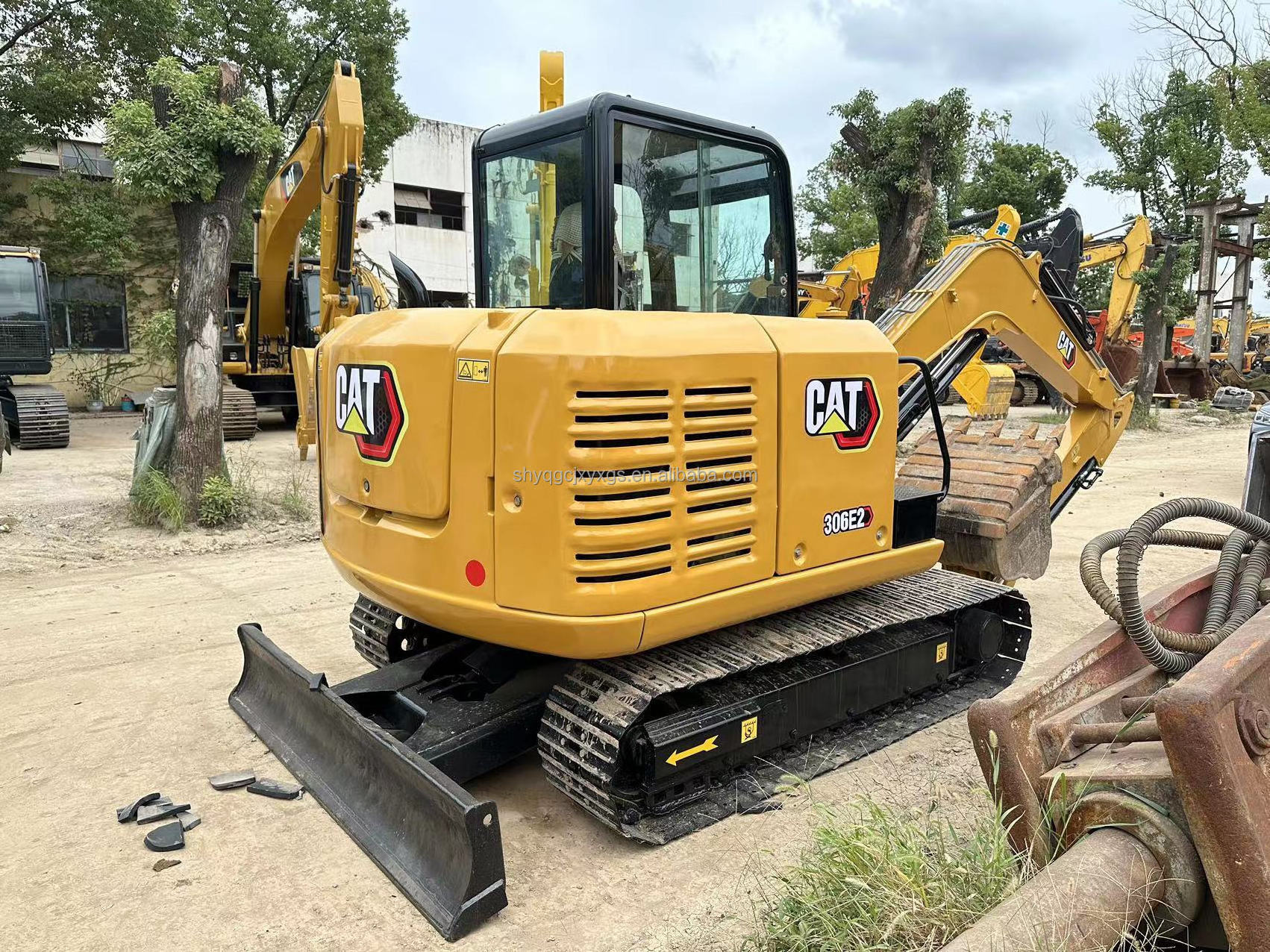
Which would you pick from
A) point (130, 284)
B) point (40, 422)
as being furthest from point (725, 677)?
point (130, 284)

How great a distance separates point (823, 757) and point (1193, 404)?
21900 mm

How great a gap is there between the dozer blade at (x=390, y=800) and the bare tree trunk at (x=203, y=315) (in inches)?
176

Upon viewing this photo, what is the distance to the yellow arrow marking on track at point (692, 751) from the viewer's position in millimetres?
3193

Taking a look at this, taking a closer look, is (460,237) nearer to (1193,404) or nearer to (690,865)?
(1193,404)

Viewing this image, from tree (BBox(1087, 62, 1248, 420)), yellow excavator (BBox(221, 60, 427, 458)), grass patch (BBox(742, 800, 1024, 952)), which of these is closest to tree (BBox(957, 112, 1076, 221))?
tree (BBox(1087, 62, 1248, 420))

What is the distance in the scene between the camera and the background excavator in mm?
12633

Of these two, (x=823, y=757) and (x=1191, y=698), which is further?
(x=823, y=757)

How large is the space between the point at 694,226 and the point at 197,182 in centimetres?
586

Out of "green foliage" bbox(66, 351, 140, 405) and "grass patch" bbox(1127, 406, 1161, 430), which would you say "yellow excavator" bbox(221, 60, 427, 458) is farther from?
"grass patch" bbox(1127, 406, 1161, 430)

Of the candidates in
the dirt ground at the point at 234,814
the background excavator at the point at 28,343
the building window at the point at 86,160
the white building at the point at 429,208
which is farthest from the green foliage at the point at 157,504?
the white building at the point at 429,208

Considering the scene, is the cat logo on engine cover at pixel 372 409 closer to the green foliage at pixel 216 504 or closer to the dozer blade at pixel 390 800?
the dozer blade at pixel 390 800

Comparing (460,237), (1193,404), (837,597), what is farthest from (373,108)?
(1193,404)

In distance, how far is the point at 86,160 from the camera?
19578 millimetres

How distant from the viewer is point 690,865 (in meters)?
3.13
